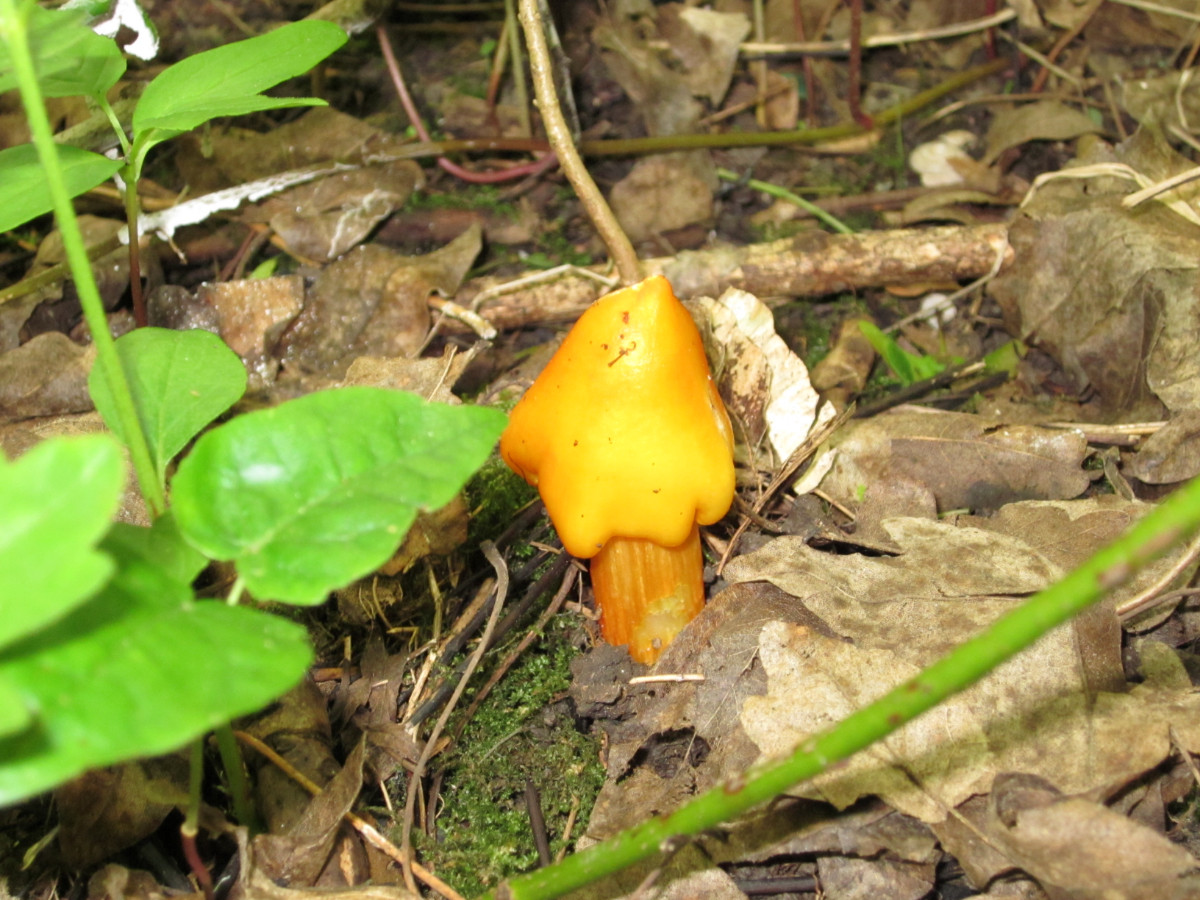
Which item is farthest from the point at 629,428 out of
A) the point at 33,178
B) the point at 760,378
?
the point at 33,178

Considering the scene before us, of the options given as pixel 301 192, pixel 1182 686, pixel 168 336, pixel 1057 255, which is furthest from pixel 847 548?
pixel 301 192

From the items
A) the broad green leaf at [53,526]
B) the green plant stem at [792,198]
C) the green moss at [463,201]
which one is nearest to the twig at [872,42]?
the green plant stem at [792,198]

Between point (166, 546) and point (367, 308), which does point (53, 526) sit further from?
point (367, 308)

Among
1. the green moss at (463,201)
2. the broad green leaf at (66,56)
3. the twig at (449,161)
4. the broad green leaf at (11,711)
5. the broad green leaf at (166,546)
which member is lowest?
the green moss at (463,201)

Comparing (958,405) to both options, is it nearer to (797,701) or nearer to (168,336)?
(797,701)

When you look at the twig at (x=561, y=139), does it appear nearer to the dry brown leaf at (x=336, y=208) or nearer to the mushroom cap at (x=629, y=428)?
the mushroom cap at (x=629, y=428)

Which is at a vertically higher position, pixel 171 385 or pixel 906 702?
pixel 171 385

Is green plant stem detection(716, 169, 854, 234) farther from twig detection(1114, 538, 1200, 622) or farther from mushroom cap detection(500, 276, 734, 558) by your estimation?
mushroom cap detection(500, 276, 734, 558)
